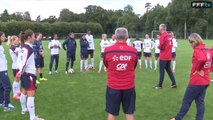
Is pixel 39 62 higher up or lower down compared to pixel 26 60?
lower down

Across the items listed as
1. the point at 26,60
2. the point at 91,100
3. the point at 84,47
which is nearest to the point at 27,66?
the point at 26,60

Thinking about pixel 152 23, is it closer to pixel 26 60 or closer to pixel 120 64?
pixel 26 60

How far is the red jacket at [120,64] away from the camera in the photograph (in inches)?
211

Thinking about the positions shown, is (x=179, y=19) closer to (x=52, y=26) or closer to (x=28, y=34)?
(x=52, y=26)

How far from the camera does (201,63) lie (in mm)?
6340

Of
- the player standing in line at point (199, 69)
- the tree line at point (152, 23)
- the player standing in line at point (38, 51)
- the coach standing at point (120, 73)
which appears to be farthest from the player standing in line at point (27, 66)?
the tree line at point (152, 23)

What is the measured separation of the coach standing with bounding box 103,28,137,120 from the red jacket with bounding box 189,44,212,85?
65.5 inches

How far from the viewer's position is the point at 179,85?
40.5ft

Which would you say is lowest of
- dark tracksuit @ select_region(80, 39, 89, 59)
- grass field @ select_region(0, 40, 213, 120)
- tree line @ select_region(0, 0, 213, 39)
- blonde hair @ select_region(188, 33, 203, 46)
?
grass field @ select_region(0, 40, 213, 120)

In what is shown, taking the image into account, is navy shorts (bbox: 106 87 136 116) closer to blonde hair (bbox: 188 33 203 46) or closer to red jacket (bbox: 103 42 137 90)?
red jacket (bbox: 103 42 137 90)

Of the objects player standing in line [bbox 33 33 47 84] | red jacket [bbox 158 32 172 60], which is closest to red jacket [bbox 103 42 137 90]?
red jacket [bbox 158 32 172 60]

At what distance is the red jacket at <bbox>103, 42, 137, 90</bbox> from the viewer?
211 inches

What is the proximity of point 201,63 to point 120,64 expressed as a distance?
2.02 metres

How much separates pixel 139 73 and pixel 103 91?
5.21 meters
